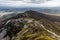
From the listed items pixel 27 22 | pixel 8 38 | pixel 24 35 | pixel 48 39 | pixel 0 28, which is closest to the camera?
pixel 48 39

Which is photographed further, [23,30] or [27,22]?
[27,22]

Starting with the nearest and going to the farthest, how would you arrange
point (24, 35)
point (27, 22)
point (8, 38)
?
1. point (24, 35)
2. point (8, 38)
3. point (27, 22)

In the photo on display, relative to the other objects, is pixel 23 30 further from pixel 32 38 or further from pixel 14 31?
pixel 32 38

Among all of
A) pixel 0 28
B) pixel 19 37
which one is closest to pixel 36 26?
pixel 19 37

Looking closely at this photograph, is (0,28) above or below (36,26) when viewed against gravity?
below

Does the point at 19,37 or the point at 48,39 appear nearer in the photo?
the point at 48,39

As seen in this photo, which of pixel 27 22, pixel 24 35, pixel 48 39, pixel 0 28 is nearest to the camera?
pixel 48 39

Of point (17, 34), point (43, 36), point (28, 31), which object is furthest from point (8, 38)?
point (43, 36)

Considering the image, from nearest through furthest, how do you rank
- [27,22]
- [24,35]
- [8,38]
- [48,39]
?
[48,39] → [24,35] → [8,38] → [27,22]

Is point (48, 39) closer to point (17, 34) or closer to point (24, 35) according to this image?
point (24, 35)
